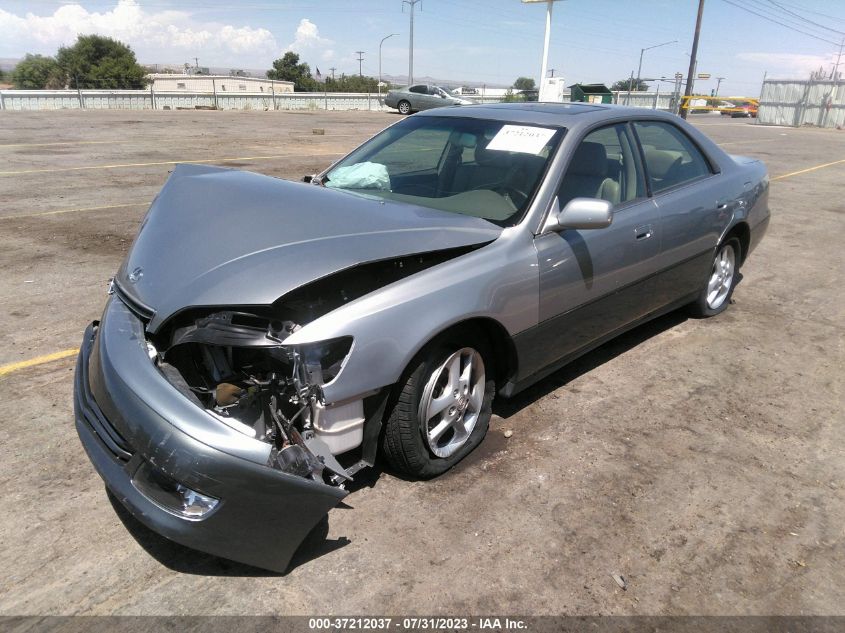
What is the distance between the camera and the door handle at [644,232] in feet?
12.6

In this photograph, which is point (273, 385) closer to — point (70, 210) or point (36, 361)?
point (36, 361)

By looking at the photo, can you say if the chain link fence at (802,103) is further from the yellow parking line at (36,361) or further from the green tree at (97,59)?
the green tree at (97,59)

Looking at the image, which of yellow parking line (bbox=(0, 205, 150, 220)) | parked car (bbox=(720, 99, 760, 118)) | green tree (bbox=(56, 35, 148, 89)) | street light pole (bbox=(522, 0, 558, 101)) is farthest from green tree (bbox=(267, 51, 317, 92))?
yellow parking line (bbox=(0, 205, 150, 220))

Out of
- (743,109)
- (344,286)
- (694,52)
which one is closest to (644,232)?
(344,286)

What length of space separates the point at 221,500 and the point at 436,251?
4.43 feet

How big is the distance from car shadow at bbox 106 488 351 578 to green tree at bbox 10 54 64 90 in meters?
80.6

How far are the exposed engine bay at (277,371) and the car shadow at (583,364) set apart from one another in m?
1.43

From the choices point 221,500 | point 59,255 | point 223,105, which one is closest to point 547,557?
point 221,500

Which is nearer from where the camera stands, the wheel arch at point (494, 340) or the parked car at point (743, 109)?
the wheel arch at point (494, 340)

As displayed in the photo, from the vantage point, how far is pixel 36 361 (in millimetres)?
3996

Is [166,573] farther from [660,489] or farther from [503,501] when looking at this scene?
[660,489]

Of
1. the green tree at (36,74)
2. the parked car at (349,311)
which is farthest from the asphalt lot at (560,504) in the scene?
the green tree at (36,74)

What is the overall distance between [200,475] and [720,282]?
14.9 ft

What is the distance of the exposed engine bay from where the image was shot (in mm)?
2363
